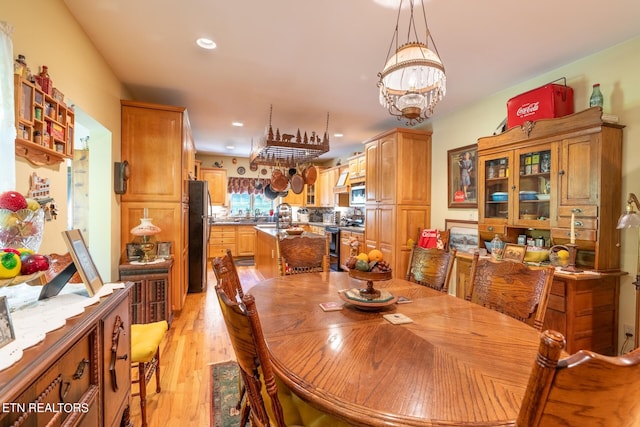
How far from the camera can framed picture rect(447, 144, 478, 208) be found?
3.58 metres

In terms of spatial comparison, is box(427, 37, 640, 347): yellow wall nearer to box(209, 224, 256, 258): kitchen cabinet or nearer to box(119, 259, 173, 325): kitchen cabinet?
box(119, 259, 173, 325): kitchen cabinet

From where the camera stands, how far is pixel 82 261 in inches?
44.0

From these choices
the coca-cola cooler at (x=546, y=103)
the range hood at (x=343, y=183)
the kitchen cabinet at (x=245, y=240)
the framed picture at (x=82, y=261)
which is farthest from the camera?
the kitchen cabinet at (x=245, y=240)

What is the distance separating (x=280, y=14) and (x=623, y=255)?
3.21 m

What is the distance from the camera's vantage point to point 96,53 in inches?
95.3

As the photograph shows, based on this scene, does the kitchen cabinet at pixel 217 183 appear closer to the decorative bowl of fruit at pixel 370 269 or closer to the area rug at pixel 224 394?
the area rug at pixel 224 394

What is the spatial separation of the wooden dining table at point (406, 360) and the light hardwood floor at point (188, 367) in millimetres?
960

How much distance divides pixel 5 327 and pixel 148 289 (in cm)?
241

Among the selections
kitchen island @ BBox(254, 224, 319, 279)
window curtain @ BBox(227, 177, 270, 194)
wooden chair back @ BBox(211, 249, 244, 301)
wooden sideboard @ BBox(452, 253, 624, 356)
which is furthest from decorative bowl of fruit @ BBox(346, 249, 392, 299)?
window curtain @ BBox(227, 177, 270, 194)

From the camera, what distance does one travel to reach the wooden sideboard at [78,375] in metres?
0.62

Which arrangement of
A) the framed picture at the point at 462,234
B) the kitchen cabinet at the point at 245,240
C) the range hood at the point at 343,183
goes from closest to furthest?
1. the framed picture at the point at 462,234
2. the range hood at the point at 343,183
3. the kitchen cabinet at the point at 245,240

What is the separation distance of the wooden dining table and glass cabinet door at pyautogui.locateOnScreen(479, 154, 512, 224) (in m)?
1.84

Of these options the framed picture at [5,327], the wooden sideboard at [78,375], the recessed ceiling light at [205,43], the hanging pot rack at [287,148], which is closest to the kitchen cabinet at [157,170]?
the hanging pot rack at [287,148]

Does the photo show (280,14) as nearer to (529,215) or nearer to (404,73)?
(404,73)
